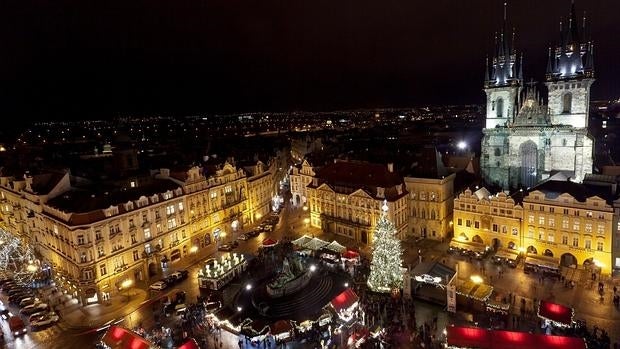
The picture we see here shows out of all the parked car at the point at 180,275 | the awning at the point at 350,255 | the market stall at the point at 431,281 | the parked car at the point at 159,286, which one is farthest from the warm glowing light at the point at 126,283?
the market stall at the point at 431,281

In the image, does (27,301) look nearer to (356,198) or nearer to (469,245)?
(356,198)

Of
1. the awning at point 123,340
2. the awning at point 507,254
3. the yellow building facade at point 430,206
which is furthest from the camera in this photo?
the yellow building facade at point 430,206

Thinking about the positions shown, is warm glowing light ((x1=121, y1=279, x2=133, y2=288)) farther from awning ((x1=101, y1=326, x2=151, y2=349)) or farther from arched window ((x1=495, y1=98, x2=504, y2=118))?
arched window ((x1=495, y1=98, x2=504, y2=118))

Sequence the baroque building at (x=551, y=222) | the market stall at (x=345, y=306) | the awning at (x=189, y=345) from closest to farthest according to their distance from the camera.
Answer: the awning at (x=189, y=345) → the market stall at (x=345, y=306) → the baroque building at (x=551, y=222)

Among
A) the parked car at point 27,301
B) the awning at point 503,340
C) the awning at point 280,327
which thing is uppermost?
the awning at point 503,340

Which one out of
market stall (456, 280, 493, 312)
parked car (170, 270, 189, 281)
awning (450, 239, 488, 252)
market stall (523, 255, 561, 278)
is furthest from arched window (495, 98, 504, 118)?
parked car (170, 270, 189, 281)

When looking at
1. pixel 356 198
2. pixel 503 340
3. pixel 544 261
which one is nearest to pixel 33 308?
pixel 356 198

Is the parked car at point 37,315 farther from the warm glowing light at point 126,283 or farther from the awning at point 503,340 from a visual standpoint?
the awning at point 503,340
